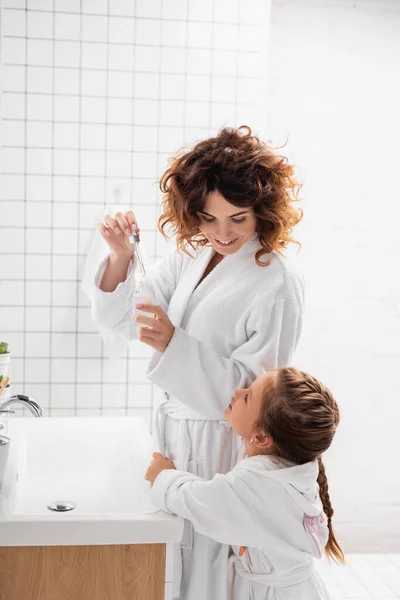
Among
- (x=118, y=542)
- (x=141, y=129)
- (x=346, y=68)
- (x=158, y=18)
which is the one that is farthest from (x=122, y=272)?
(x=346, y=68)

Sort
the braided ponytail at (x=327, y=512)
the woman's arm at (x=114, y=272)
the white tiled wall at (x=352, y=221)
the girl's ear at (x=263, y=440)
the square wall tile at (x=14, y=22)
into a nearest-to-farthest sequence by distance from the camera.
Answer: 1. the girl's ear at (x=263, y=440)
2. the braided ponytail at (x=327, y=512)
3. the woman's arm at (x=114, y=272)
4. the square wall tile at (x=14, y=22)
5. the white tiled wall at (x=352, y=221)

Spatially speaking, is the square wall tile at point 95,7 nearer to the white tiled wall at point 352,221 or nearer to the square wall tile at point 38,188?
the square wall tile at point 38,188

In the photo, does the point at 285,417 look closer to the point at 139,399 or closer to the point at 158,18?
the point at 139,399

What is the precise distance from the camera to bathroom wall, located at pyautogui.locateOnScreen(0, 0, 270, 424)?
2488 mm

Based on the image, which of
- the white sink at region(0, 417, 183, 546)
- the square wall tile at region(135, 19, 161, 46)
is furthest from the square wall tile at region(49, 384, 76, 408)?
the square wall tile at region(135, 19, 161, 46)

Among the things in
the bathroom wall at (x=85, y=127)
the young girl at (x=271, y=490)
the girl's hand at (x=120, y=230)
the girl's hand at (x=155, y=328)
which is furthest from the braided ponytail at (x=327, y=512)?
the bathroom wall at (x=85, y=127)

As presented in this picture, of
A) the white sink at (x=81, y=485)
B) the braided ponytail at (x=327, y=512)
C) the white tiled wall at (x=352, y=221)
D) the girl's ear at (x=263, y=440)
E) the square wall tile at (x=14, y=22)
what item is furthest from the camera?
the white tiled wall at (x=352, y=221)

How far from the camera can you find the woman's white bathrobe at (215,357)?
149 cm

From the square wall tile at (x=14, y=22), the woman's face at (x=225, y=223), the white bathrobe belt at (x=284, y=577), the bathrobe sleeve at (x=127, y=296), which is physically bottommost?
the white bathrobe belt at (x=284, y=577)

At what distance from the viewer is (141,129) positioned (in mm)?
2557

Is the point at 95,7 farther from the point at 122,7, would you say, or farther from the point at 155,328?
the point at 155,328

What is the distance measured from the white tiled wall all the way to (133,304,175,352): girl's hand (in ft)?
5.13

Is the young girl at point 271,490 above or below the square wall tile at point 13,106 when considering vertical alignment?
below

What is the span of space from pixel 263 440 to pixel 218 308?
314mm
